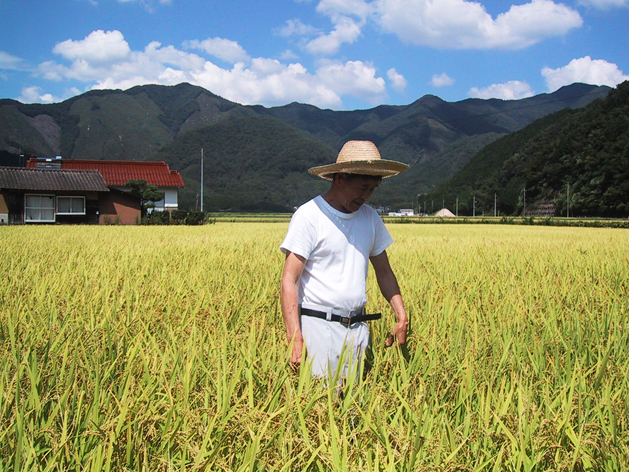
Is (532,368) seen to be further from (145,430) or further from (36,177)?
(36,177)

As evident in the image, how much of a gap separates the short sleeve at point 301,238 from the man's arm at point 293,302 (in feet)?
0.11

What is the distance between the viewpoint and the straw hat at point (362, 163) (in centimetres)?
201

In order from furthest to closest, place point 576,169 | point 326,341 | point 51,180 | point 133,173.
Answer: point 576,169
point 133,173
point 51,180
point 326,341

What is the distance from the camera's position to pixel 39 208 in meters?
22.1

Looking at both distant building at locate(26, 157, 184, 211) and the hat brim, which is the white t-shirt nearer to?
the hat brim

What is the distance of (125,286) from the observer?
395 centimetres

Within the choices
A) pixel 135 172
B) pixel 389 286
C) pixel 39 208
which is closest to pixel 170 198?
pixel 135 172

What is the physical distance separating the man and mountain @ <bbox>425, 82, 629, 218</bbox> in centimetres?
5008

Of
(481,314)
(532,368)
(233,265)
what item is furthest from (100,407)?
(233,265)

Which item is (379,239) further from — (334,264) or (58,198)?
(58,198)

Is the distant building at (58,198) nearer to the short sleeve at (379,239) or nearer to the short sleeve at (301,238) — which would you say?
the short sleeve at (379,239)

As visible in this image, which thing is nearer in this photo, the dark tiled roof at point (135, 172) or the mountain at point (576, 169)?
the dark tiled roof at point (135, 172)

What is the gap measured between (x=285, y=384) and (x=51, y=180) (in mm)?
23602

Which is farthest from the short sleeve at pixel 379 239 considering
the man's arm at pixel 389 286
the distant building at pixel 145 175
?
the distant building at pixel 145 175
